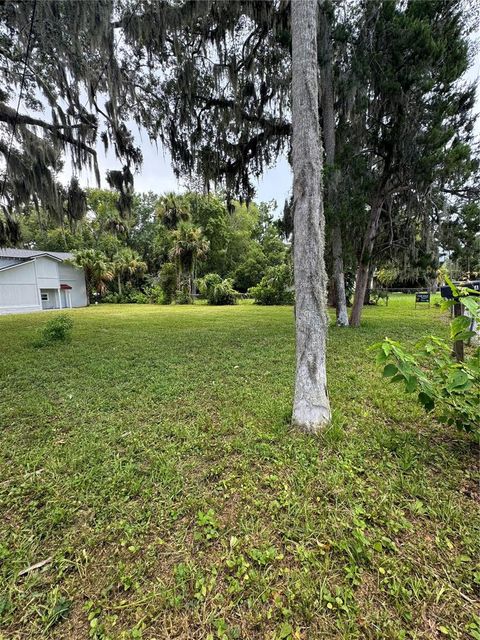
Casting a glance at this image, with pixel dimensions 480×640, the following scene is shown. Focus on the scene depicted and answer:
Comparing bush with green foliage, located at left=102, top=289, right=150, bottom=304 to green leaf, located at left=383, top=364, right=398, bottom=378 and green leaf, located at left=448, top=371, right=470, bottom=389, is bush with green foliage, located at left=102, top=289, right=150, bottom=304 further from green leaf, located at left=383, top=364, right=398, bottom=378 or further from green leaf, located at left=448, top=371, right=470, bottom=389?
green leaf, located at left=448, top=371, right=470, bottom=389

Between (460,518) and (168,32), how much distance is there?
293 inches

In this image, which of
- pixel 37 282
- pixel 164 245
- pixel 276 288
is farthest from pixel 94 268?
Answer: pixel 276 288

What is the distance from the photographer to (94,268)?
68.6ft

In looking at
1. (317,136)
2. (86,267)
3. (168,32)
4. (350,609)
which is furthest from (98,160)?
(86,267)

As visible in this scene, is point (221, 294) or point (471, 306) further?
point (221, 294)

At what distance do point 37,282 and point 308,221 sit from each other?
20857 mm

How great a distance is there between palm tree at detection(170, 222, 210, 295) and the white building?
309 inches

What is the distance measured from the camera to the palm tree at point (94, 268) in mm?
20469

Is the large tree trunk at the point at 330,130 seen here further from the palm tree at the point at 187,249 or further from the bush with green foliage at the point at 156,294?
the bush with green foliage at the point at 156,294

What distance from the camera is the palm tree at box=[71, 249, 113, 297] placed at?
67.2ft

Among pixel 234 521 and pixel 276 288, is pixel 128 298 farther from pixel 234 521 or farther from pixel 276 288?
pixel 234 521

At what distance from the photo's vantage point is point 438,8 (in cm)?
542

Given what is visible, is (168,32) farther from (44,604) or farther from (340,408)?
(44,604)

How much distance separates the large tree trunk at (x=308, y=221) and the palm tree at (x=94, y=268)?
2158 cm
